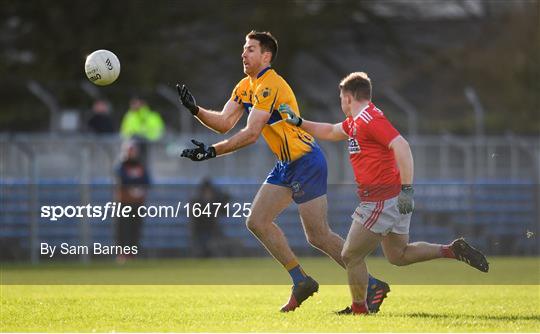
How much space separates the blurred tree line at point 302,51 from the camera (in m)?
33.9

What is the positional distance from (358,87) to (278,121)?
105 centimetres

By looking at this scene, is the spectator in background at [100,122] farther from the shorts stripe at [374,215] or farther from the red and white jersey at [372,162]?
the shorts stripe at [374,215]

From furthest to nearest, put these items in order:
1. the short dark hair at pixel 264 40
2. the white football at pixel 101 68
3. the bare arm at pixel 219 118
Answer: the white football at pixel 101 68 → the bare arm at pixel 219 118 → the short dark hair at pixel 264 40

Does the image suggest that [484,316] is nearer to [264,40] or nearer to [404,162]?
[404,162]

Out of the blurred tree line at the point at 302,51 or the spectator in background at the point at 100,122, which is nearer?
the spectator in background at the point at 100,122

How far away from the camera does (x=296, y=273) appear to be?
1159 centimetres

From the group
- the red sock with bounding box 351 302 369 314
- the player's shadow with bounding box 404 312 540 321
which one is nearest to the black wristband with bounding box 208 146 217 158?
the red sock with bounding box 351 302 369 314

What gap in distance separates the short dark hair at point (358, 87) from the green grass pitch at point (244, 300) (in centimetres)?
181

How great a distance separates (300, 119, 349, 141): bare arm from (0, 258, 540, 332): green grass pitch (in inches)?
58.8

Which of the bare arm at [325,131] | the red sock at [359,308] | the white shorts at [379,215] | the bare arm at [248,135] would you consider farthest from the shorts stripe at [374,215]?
the bare arm at [248,135]

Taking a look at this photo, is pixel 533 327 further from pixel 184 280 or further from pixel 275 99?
pixel 184 280

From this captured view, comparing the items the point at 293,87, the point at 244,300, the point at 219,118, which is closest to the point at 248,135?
the point at 219,118

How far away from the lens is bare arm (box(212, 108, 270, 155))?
450 inches

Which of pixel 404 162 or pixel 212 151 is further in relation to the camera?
pixel 212 151
